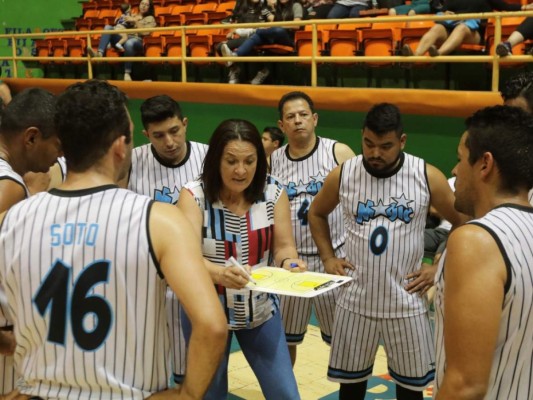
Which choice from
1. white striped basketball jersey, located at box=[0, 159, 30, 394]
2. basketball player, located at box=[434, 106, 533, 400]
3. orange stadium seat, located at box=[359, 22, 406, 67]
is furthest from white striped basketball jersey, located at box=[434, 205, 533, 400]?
orange stadium seat, located at box=[359, 22, 406, 67]

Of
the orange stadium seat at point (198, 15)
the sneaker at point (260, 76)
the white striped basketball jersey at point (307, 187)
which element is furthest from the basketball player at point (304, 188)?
the orange stadium seat at point (198, 15)

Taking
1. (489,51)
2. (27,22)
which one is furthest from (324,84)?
(27,22)

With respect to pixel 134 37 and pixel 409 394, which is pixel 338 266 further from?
pixel 134 37

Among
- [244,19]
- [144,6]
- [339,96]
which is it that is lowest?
[339,96]

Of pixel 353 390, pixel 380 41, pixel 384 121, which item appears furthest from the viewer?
pixel 380 41

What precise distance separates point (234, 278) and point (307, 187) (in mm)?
2040

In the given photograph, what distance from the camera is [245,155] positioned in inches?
141

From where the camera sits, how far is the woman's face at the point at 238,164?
3.57 metres

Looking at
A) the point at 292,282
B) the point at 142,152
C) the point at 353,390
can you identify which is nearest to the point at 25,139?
the point at 292,282

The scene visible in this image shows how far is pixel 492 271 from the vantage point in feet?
6.68

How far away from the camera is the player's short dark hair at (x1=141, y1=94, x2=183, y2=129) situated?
A: 4582mm

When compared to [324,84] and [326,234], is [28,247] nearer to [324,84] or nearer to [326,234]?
[326,234]

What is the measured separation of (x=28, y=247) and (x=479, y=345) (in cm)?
141

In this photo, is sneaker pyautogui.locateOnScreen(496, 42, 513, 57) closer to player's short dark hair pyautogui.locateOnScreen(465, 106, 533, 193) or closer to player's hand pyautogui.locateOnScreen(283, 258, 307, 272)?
player's hand pyautogui.locateOnScreen(283, 258, 307, 272)
